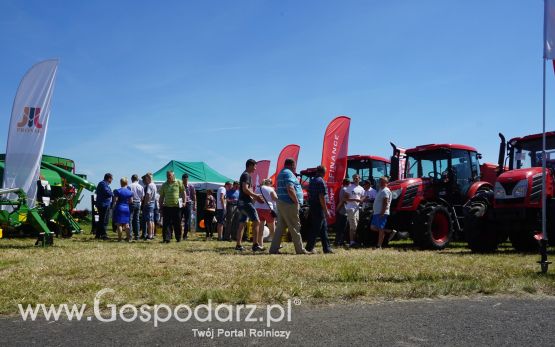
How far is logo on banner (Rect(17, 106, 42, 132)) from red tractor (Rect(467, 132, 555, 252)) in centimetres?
1033

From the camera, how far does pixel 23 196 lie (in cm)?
1077

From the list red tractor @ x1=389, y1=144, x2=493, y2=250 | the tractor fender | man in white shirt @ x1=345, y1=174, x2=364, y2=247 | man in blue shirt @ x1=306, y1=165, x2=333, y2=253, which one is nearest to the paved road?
man in blue shirt @ x1=306, y1=165, x2=333, y2=253

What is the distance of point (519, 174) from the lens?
9898 millimetres

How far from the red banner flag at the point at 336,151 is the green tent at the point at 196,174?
8747 mm

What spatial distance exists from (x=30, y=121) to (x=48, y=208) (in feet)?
7.75

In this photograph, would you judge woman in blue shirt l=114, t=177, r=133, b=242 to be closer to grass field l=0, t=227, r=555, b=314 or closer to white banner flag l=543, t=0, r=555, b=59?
grass field l=0, t=227, r=555, b=314

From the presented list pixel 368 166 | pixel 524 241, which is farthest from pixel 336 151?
pixel 524 241

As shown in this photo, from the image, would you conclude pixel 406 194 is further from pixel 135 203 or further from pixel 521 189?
pixel 135 203

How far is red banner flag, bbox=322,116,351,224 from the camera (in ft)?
47.9

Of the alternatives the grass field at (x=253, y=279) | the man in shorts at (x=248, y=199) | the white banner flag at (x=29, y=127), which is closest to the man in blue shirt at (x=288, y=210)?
the man in shorts at (x=248, y=199)

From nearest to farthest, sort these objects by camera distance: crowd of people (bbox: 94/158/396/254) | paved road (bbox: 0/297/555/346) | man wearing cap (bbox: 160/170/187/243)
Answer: paved road (bbox: 0/297/555/346)
crowd of people (bbox: 94/158/396/254)
man wearing cap (bbox: 160/170/187/243)

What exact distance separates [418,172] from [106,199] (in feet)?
26.5

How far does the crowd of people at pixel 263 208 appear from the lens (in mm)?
9344

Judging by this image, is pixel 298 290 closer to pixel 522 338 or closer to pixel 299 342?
pixel 299 342
